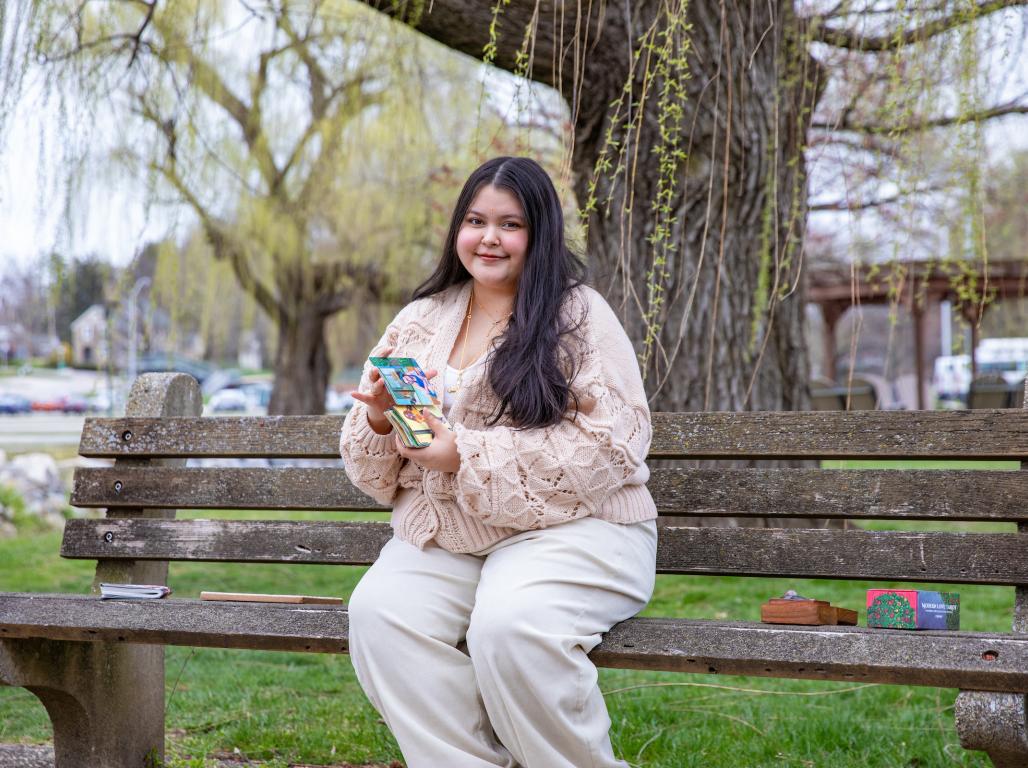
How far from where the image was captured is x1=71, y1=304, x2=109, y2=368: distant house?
269 inches

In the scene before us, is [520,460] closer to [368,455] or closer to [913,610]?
[368,455]

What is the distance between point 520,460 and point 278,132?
8.59m

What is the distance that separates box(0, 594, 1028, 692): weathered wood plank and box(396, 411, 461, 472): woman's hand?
1.35 feet

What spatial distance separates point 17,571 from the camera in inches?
253

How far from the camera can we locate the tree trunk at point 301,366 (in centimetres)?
1482

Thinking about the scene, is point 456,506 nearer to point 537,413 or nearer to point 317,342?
point 537,413

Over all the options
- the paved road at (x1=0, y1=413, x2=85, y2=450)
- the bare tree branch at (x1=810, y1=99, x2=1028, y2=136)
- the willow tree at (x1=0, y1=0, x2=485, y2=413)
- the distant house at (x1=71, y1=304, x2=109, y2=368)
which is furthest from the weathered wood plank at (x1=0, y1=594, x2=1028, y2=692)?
the paved road at (x1=0, y1=413, x2=85, y2=450)

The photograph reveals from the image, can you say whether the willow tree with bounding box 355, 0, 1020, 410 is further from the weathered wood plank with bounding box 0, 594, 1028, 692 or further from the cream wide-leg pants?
the weathered wood plank with bounding box 0, 594, 1028, 692

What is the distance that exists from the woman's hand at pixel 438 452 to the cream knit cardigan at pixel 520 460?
3 centimetres

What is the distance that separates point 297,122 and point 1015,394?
7.22 metres

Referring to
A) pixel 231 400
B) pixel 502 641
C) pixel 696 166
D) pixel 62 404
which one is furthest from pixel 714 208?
pixel 62 404

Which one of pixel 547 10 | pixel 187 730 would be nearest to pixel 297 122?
pixel 547 10

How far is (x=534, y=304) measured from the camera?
8.68 feet

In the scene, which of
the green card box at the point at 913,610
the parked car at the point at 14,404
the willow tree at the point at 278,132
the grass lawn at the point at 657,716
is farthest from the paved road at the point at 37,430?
the green card box at the point at 913,610
